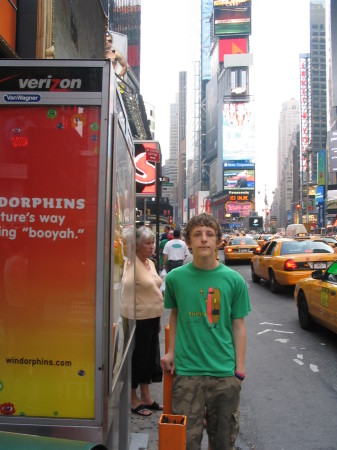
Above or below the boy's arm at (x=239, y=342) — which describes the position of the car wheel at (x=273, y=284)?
below

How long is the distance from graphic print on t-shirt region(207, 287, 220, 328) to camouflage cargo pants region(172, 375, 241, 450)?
35 cm

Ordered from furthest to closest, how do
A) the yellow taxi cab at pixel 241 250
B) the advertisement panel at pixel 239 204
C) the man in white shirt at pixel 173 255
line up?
the advertisement panel at pixel 239 204
the yellow taxi cab at pixel 241 250
the man in white shirt at pixel 173 255

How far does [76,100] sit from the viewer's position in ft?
→ 7.30

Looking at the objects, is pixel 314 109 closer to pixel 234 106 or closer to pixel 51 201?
pixel 234 106

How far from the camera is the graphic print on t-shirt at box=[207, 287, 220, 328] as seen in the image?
9.12 feet

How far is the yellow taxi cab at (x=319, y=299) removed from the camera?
677 centimetres

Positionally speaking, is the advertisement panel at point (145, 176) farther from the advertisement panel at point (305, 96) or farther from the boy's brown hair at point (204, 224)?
the advertisement panel at point (305, 96)

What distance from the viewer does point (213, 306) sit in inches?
110

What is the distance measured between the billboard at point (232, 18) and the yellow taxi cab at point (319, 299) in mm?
153559

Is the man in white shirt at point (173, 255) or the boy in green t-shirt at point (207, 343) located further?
the man in white shirt at point (173, 255)

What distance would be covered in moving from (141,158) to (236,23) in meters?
154

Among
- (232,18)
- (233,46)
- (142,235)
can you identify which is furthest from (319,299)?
A: (233,46)

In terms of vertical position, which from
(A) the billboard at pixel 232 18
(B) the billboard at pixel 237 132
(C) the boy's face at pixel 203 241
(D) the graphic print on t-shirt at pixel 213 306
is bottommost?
(D) the graphic print on t-shirt at pixel 213 306

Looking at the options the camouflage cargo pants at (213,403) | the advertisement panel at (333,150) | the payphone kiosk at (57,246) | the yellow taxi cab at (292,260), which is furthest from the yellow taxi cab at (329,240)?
the advertisement panel at (333,150)
